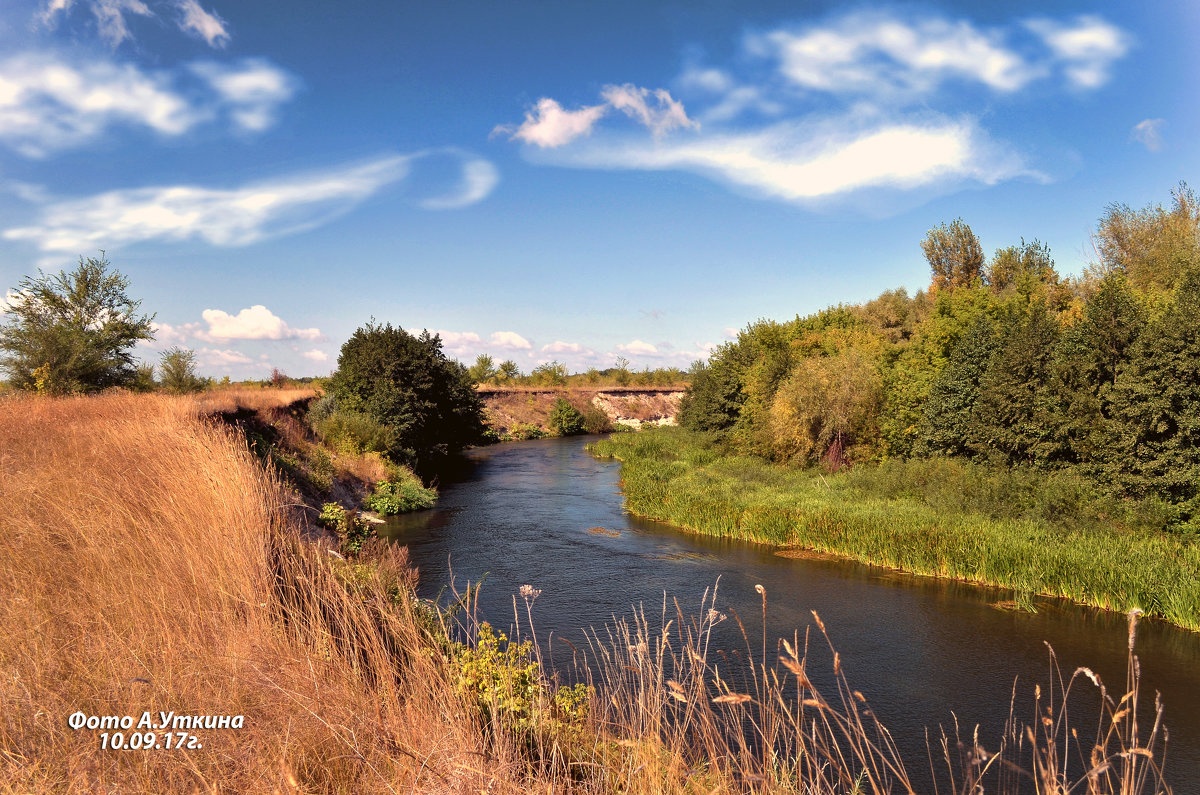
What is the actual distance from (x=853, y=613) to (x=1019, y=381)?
11.7 m

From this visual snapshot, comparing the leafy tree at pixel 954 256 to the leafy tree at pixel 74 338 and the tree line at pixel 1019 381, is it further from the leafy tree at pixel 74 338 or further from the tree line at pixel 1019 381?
the leafy tree at pixel 74 338

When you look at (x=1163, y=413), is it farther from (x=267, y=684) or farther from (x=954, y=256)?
(x=954, y=256)

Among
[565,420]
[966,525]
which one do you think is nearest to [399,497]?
[966,525]

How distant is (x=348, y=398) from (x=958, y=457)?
26.6 meters

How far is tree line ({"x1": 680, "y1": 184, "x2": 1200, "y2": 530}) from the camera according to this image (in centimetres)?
1622

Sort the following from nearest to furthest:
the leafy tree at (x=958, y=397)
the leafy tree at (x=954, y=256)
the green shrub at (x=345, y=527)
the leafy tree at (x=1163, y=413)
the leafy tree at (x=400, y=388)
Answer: the green shrub at (x=345, y=527) < the leafy tree at (x=1163, y=413) < the leafy tree at (x=958, y=397) < the leafy tree at (x=400, y=388) < the leafy tree at (x=954, y=256)

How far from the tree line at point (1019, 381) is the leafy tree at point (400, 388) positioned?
1658cm

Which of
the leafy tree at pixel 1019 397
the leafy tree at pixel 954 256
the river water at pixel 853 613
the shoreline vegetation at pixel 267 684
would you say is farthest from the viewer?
the leafy tree at pixel 954 256

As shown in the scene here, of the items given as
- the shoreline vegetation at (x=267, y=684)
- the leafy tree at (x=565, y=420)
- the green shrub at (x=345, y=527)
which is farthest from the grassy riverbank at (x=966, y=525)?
the leafy tree at (x=565, y=420)

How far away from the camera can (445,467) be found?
125ft

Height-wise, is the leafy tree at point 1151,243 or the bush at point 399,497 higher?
the leafy tree at point 1151,243

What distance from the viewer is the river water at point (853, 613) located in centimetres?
974

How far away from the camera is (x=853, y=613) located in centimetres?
1346

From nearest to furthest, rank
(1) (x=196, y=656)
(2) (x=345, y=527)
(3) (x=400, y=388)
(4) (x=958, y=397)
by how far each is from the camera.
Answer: (1) (x=196, y=656), (2) (x=345, y=527), (4) (x=958, y=397), (3) (x=400, y=388)
